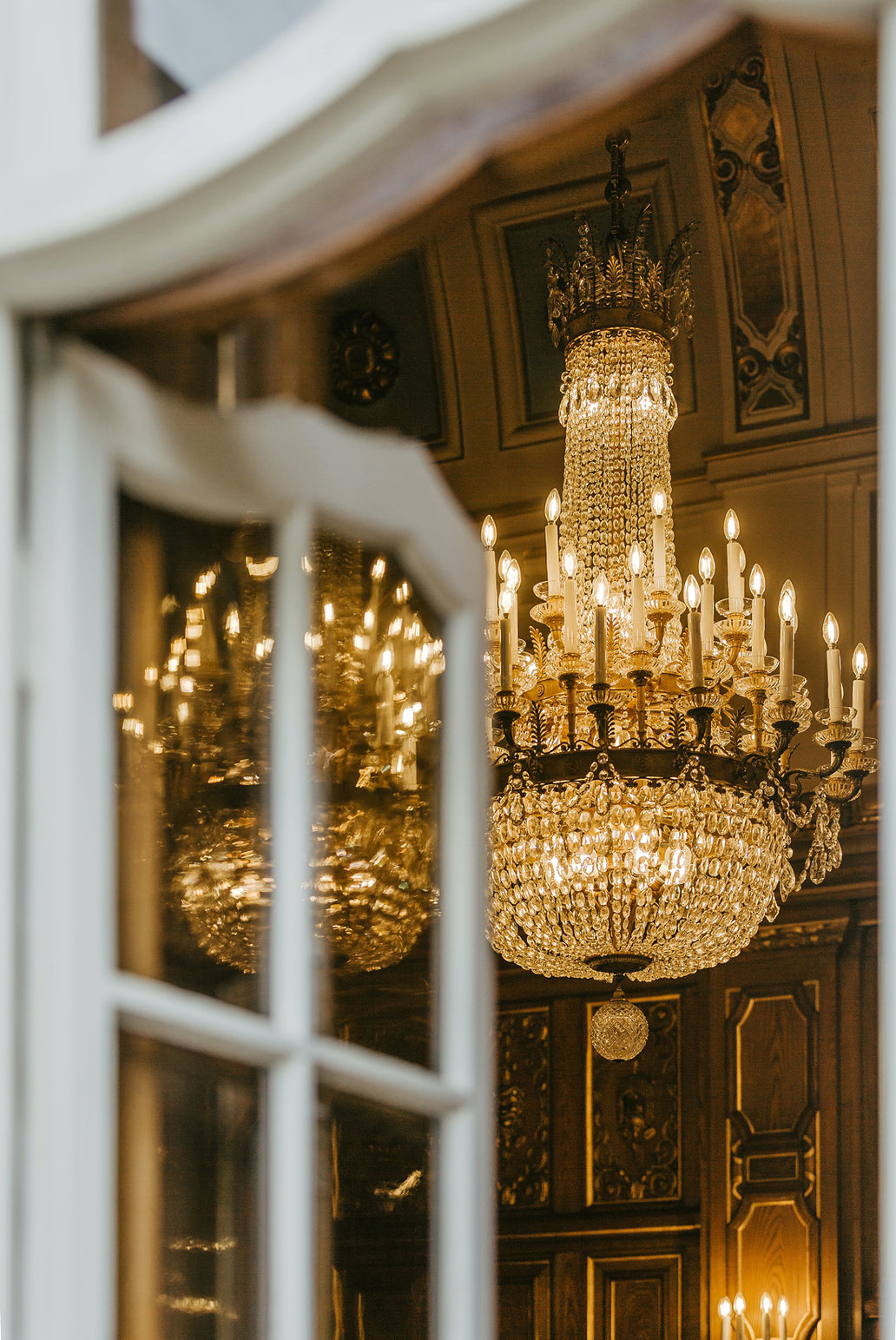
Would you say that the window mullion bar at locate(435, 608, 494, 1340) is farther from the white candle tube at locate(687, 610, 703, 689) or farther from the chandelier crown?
the chandelier crown

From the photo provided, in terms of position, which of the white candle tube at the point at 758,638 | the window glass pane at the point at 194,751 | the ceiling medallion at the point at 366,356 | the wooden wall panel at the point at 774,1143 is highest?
the ceiling medallion at the point at 366,356

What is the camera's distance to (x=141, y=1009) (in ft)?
4.60

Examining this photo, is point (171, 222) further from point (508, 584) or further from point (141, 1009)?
point (508, 584)

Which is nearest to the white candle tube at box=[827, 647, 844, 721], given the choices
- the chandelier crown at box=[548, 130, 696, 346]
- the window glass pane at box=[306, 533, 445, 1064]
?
the chandelier crown at box=[548, 130, 696, 346]

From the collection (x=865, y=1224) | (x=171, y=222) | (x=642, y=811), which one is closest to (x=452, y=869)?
(x=171, y=222)

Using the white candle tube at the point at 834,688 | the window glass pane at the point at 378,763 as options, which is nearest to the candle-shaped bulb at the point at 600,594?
the white candle tube at the point at 834,688

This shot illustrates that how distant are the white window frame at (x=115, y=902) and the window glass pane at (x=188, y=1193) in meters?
0.03

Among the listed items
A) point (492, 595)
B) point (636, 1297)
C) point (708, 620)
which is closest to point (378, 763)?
point (708, 620)

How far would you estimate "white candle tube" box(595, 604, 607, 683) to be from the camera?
353 centimetres

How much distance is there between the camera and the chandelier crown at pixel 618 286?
4.15 metres

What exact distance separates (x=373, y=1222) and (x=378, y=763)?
549 millimetres

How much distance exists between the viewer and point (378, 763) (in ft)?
6.23

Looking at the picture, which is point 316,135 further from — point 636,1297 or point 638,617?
point 636,1297

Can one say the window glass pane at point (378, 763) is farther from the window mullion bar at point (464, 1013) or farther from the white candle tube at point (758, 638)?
the white candle tube at point (758, 638)
